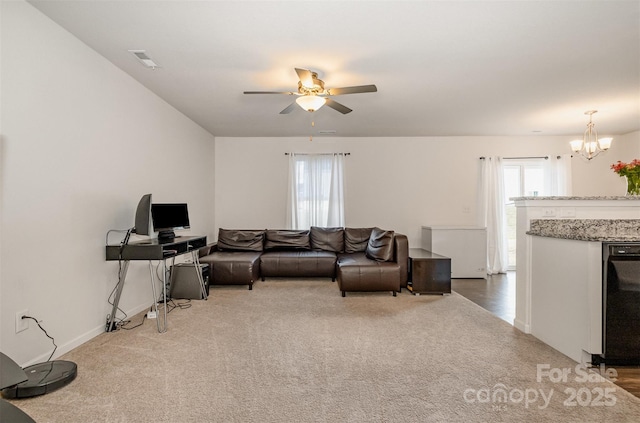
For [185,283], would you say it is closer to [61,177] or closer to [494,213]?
[61,177]

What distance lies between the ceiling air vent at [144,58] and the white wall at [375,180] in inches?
124

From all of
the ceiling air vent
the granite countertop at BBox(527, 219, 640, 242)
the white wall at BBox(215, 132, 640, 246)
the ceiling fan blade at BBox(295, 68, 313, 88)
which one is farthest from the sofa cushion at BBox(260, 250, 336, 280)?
the granite countertop at BBox(527, 219, 640, 242)

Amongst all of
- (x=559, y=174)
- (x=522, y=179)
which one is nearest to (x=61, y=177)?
(x=522, y=179)

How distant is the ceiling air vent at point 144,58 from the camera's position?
2836 mm

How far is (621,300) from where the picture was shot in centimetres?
220

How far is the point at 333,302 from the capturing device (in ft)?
13.0

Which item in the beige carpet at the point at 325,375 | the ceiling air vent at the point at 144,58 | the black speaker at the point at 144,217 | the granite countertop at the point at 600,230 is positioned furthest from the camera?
the black speaker at the point at 144,217

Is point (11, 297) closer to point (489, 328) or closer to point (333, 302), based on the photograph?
point (333, 302)

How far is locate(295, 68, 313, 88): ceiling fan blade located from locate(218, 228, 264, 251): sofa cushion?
3269mm

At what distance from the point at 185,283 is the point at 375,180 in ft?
12.5

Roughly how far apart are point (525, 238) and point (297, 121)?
3.52 m

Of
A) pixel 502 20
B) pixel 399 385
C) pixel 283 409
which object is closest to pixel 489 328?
pixel 399 385

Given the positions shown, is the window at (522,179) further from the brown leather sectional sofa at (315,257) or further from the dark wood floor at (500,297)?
the brown leather sectional sofa at (315,257)

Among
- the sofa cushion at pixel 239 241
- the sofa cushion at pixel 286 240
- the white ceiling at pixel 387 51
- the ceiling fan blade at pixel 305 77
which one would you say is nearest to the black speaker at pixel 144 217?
the white ceiling at pixel 387 51
